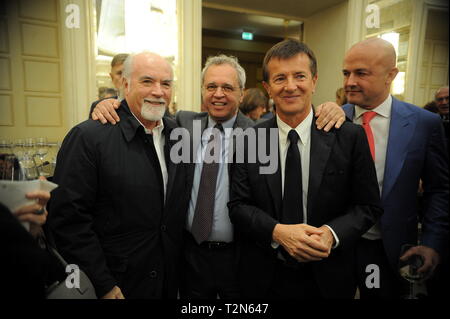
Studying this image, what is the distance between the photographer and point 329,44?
14.4 ft

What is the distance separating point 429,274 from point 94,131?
1494mm

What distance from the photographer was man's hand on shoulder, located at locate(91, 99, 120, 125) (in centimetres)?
118

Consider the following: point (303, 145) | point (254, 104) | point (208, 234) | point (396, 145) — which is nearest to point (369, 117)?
point (396, 145)

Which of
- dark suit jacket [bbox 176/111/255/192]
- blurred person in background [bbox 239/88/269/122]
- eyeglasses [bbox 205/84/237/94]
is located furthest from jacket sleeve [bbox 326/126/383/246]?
blurred person in background [bbox 239/88/269/122]

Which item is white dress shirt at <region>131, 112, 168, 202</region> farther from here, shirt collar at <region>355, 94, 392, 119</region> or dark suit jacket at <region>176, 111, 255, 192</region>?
shirt collar at <region>355, 94, 392, 119</region>

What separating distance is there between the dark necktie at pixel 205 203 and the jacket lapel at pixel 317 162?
46 centimetres

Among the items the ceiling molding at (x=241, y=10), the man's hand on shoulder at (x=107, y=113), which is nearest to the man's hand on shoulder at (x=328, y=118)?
the man's hand on shoulder at (x=107, y=113)

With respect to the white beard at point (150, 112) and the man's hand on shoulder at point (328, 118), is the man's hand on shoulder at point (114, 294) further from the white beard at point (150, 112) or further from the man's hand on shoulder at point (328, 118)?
the man's hand on shoulder at point (328, 118)

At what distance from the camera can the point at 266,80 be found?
116cm

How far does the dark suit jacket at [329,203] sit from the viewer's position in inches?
40.7

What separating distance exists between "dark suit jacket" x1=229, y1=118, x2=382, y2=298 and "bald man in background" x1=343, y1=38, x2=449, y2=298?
0.16 metres

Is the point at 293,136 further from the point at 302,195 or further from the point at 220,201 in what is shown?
Result: the point at 220,201
